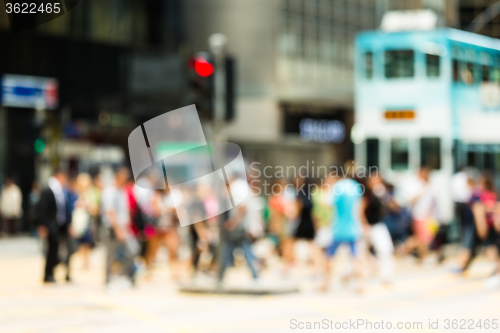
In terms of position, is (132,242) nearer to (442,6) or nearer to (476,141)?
(476,141)

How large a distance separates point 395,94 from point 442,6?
29.3 meters

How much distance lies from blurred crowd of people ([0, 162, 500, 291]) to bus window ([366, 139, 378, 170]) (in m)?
0.85

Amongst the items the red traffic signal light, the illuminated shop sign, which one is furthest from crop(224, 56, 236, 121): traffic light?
the illuminated shop sign

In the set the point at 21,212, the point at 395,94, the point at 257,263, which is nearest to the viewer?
the point at 257,263

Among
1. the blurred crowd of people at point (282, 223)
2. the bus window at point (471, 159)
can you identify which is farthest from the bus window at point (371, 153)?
the bus window at point (471, 159)

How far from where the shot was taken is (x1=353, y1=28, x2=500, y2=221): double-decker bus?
15359mm

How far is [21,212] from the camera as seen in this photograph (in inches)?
926

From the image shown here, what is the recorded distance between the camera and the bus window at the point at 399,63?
51.0 ft

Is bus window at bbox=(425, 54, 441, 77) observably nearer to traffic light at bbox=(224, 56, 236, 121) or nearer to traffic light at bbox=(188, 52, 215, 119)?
traffic light at bbox=(224, 56, 236, 121)

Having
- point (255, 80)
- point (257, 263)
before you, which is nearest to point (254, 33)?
point (255, 80)

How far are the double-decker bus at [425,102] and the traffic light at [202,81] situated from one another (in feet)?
18.3

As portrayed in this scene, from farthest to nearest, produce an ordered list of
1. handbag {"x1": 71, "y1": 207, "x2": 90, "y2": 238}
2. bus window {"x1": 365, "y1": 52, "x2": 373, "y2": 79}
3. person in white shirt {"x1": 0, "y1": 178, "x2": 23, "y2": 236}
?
person in white shirt {"x1": 0, "y1": 178, "x2": 23, "y2": 236}, bus window {"x1": 365, "y1": 52, "x2": 373, "y2": 79}, handbag {"x1": 71, "y1": 207, "x2": 90, "y2": 238}

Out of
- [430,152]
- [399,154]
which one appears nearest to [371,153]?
[399,154]

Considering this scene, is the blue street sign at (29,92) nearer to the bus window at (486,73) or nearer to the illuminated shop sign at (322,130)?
the illuminated shop sign at (322,130)
